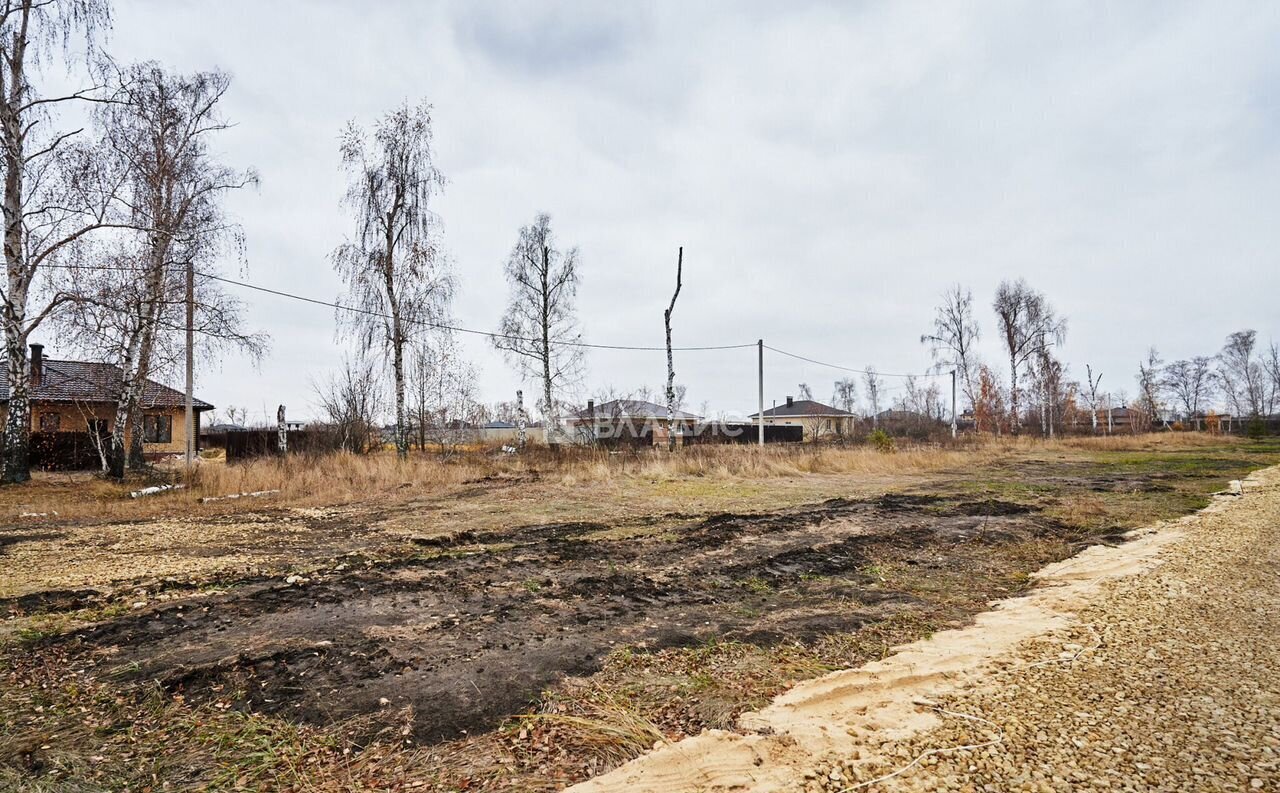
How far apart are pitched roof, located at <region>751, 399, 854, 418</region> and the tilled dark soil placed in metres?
54.3

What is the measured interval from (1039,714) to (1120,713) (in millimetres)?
299

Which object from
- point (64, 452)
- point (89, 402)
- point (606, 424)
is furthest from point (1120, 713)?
point (606, 424)

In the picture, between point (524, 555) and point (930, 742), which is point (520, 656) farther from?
point (524, 555)

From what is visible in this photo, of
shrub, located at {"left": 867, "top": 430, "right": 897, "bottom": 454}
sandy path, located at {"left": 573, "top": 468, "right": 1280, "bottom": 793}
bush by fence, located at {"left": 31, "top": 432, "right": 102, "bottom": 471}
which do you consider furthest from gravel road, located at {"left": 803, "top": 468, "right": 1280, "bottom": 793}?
bush by fence, located at {"left": 31, "top": 432, "right": 102, "bottom": 471}

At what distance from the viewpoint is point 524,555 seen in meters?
5.83

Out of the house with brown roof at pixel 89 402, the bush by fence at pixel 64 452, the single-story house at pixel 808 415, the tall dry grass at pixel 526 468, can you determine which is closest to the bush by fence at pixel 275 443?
the house with brown roof at pixel 89 402

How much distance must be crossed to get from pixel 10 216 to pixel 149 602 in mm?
12885

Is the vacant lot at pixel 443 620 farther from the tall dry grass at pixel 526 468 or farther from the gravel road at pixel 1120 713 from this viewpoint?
the tall dry grass at pixel 526 468

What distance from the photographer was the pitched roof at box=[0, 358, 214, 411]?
15.8m

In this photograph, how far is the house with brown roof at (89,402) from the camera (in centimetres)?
1656

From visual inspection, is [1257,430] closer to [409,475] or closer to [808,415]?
[808,415]

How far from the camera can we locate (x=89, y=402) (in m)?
17.1

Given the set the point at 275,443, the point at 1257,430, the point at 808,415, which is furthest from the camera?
the point at 808,415

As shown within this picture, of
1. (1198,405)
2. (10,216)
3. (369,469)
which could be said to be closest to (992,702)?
(369,469)
